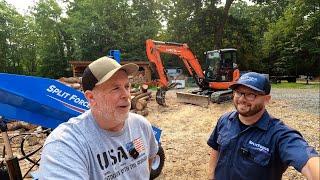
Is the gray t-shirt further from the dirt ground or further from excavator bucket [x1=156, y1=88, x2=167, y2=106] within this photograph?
excavator bucket [x1=156, y1=88, x2=167, y2=106]

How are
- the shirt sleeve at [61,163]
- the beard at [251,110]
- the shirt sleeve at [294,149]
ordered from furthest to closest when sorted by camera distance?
the beard at [251,110] < the shirt sleeve at [294,149] < the shirt sleeve at [61,163]

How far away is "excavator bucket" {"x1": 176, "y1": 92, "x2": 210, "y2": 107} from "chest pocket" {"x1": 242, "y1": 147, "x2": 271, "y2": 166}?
1171 cm

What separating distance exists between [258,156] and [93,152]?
49.8 inches

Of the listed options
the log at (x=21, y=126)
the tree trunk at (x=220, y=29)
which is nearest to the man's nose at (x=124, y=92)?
the log at (x=21, y=126)

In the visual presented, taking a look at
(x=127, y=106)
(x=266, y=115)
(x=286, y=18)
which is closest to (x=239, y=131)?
(x=266, y=115)

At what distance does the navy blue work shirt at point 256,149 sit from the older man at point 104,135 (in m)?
0.84

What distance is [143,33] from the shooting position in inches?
1280

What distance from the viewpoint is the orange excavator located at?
14.4 meters

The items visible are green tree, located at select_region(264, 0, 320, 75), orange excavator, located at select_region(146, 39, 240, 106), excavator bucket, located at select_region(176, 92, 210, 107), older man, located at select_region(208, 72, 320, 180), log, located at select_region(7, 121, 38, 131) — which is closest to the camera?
older man, located at select_region(208, 72, 320, 180)

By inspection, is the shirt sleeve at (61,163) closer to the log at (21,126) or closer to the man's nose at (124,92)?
the man's nose at (124,92)

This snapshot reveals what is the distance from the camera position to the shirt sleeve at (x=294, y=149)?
2.05 m

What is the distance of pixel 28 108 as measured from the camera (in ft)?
13.0

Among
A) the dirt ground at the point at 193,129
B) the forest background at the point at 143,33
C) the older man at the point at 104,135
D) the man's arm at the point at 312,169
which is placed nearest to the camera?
the older man at the point at 104,135

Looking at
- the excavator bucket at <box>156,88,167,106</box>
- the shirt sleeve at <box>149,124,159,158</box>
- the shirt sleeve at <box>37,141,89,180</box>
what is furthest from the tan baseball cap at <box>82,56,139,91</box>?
the excavator bucket at <box>156,88,167,106</box>
